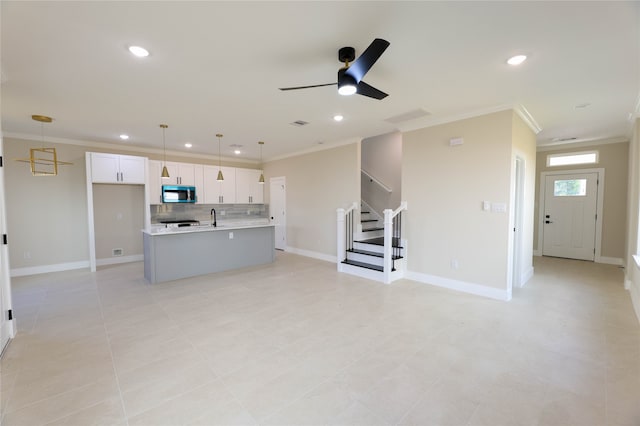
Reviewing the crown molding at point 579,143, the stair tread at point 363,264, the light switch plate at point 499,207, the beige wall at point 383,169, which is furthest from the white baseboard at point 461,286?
the crown molding at point 579,143

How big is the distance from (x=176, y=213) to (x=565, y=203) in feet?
31.8

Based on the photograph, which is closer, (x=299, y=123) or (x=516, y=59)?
(x=516, y=59)

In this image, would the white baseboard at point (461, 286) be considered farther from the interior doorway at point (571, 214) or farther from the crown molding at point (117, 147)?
the crown molding at point (117, 147)

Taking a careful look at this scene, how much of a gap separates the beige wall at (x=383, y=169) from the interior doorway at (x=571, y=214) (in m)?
3.59

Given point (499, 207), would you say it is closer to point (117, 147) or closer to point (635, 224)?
point (635, 224)

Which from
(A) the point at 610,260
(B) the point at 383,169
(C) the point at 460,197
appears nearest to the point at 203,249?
(C) the point at 460,197

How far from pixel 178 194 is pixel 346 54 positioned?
5.81 m

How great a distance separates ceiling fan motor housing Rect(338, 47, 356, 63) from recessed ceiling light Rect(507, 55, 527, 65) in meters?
1.49

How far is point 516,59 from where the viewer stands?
8.38 feet

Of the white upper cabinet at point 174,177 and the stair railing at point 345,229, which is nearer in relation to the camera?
the stair railing at point 345,229

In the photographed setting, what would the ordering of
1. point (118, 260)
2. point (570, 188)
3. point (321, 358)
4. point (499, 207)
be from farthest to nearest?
1. point (570, 188)
2. point (118, 260)
3. point (499, 207)
4. point (321, 358)

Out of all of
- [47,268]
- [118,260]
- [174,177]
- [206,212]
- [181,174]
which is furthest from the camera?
[206,212]

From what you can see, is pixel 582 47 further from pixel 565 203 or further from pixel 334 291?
pixel 565 203

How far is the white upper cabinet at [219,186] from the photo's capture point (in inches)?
293
